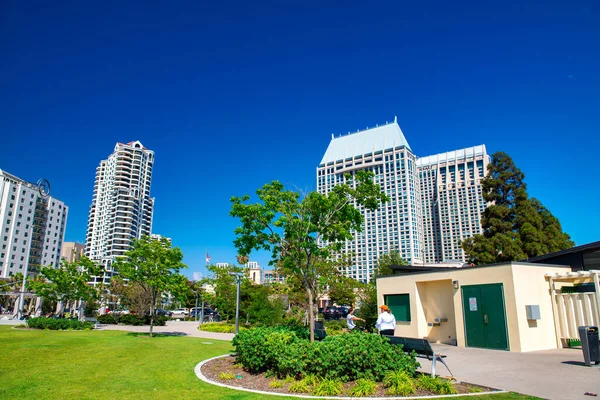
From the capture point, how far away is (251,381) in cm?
878

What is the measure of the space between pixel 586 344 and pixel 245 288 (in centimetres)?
2762

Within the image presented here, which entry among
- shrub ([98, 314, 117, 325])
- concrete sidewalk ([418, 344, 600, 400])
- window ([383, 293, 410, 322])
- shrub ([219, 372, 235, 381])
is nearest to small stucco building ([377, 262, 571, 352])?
window ([383, 293, 410, 322])

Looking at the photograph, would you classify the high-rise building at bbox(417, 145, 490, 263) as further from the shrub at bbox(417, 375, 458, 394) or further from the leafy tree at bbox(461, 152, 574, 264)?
the shrub at bbox(417, 375, 458, 394)

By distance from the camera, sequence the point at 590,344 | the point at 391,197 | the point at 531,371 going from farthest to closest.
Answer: the point at 391,197, the point at 590,344, the point at 531,371

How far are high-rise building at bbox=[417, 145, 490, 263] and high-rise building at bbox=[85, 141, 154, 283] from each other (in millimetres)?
93807

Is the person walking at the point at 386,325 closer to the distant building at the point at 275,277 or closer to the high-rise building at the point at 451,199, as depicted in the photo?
the distant building at the point at 275,277

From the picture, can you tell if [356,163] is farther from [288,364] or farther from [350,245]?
[288,364]

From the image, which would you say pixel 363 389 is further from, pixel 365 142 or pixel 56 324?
pixel 365 142

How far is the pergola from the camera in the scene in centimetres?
1394

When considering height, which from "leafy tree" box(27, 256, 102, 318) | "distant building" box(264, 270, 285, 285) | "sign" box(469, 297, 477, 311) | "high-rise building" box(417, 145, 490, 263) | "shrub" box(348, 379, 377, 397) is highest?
"high-rise building" box(417, 145, 490, 263)

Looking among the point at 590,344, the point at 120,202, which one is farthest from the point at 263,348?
Result: the point at 120,202

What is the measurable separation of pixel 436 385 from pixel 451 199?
131 m

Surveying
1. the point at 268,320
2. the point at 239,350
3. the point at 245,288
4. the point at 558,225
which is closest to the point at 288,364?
the point at 239,350

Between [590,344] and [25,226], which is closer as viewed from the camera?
[590,344]
